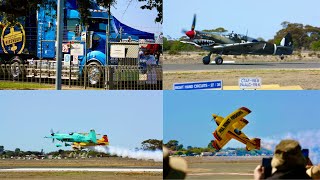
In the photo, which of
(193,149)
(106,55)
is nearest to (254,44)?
(106,55)

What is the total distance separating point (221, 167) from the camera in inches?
574

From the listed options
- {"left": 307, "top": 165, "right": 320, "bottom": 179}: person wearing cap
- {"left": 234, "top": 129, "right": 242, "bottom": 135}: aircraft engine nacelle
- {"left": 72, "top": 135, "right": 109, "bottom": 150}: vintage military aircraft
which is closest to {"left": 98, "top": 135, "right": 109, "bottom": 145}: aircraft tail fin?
{"left": 72, "top": 135, "right": 109, "bottom": 150}: vintage military aircraft

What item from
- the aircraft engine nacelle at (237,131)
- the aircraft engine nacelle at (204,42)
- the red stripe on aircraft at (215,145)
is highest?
the aircraft engine nacelle at (204,42)

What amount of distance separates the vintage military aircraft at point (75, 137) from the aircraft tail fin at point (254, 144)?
3.56m

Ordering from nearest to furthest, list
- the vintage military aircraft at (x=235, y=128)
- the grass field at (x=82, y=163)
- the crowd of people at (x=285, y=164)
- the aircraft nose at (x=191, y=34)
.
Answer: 1. the crowd of people at (x=285, y=164)
2. the vintage military aircraft at (x=235, y=128)
3. the aircraft nose at (x=191, y=34)
4. the grass field at (x=82, y=163)

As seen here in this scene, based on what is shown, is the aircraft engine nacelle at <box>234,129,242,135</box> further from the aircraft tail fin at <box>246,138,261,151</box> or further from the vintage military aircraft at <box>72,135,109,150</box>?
the vintage military aircraft at <box>72,135,109,150</box>

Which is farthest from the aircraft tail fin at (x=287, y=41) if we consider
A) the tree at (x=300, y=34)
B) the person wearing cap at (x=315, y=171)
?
the person wearing cap at (x=315, y=171)

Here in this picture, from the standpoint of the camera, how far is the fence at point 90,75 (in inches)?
666

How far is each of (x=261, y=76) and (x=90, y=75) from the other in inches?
173

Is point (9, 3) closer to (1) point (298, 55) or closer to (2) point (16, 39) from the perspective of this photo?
(2) point (16, 39)

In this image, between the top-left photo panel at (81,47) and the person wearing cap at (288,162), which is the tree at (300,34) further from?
the person wearing cap at (288,162)

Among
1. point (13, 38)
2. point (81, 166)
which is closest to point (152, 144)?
point (81, 166)

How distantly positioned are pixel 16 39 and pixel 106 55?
2.51m

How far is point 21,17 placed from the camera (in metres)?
17.8
